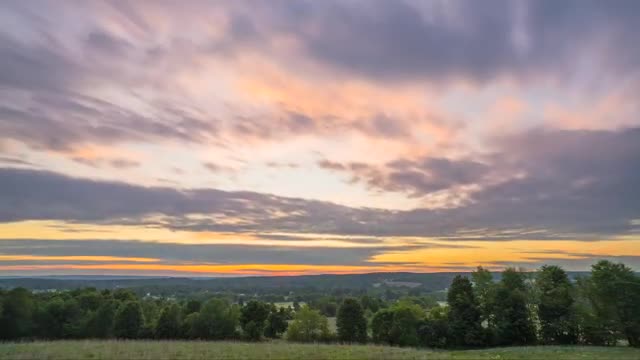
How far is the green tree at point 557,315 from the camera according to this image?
2436 inches

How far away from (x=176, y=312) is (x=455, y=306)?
42131mm

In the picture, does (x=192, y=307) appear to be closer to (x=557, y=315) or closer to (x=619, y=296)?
(x=557, y=315)

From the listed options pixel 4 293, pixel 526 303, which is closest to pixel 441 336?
pixel 526 303

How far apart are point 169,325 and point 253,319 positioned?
1285 centimetres

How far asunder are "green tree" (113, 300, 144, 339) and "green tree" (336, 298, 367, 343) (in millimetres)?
30307

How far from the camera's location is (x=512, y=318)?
63.9 m

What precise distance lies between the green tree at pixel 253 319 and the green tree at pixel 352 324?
39.3ft

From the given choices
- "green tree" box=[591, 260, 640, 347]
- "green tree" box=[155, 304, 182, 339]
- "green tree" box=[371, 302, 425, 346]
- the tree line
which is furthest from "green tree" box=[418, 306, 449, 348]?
"green tree" box=[155, 304, 182, 339]

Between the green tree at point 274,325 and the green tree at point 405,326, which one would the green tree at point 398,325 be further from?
the green tree at point 274,325

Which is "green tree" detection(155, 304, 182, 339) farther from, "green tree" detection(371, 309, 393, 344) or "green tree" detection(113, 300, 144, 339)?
"green tree" detection(371, 309, 393, 344)

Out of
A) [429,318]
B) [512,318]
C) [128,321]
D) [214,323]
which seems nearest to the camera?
[512,318]

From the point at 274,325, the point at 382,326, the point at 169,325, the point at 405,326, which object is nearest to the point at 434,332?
the point at 405,326

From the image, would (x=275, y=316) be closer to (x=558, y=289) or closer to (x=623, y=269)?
(x=558, y=289)

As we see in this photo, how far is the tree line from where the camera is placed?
59656 millimetres
